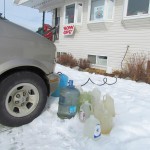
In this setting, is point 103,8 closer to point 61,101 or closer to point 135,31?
point 135,31

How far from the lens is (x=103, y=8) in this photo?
9.95 meters

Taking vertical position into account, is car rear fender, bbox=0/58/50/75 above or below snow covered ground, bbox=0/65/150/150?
above

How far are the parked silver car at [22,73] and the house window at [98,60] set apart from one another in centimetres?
670

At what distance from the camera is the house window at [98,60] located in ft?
32.9

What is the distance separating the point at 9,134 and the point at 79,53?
8.81 metres

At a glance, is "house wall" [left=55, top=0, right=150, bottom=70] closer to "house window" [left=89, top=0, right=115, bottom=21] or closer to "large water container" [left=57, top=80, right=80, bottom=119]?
"house window" [left=89, top=0, right=115, bottom=21]

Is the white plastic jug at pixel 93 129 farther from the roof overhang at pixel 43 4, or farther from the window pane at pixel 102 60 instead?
the roof overhang at pixel 43 4

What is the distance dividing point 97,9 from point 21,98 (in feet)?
27.0

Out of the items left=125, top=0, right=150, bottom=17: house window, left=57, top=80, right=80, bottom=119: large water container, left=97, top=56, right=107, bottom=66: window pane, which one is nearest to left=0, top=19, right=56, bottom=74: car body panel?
left=57, top=80, right=80, bottom=119: large water container

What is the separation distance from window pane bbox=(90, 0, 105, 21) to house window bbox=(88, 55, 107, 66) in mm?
1830

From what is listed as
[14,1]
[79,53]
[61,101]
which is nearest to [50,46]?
[61,101]

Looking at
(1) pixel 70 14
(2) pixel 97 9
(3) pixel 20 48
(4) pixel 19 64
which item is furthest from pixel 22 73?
(1) pixel 70 14

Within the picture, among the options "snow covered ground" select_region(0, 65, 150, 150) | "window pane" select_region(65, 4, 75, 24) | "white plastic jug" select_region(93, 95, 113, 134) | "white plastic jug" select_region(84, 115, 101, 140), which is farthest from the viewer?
"window pane" select_region(65, 4, 75, 24)

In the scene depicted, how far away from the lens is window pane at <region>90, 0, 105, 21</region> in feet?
33.0
